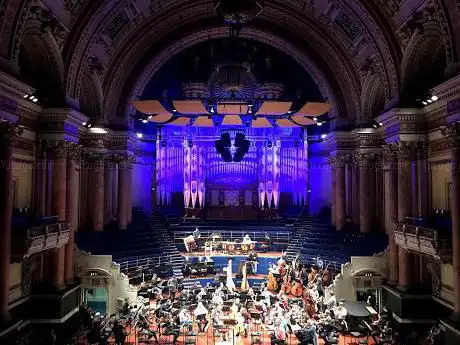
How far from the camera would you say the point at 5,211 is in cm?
961

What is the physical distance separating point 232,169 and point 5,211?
562 inches

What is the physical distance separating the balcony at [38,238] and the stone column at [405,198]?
34.1 feet

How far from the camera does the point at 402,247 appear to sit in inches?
497

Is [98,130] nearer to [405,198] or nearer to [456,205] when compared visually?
[405,198]

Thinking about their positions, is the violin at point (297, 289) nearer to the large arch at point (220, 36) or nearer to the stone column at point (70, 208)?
the large arch at point (220, 36)

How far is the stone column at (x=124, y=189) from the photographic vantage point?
1798 centimetres

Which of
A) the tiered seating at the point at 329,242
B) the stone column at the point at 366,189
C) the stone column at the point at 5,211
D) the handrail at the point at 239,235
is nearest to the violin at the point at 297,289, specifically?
the tiered seating at the point at 329,242

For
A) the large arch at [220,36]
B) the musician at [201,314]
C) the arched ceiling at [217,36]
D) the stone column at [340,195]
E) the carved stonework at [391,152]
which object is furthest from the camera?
the large arch at [220,36]

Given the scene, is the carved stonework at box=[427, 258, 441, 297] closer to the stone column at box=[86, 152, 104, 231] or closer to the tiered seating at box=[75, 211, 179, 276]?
the tiered seating at box=[75, 211, 179, 276]

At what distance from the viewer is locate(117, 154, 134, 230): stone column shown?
59.0ft

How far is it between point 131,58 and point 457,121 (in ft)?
43.4

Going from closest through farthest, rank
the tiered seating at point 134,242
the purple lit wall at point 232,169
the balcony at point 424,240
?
the balcony at point 424,240
the tiered seating at point 134,242
the purple lit wall at point 232,169

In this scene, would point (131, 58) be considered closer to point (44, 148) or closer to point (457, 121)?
point (44, 148)

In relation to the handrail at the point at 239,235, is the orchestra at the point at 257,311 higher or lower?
lower
